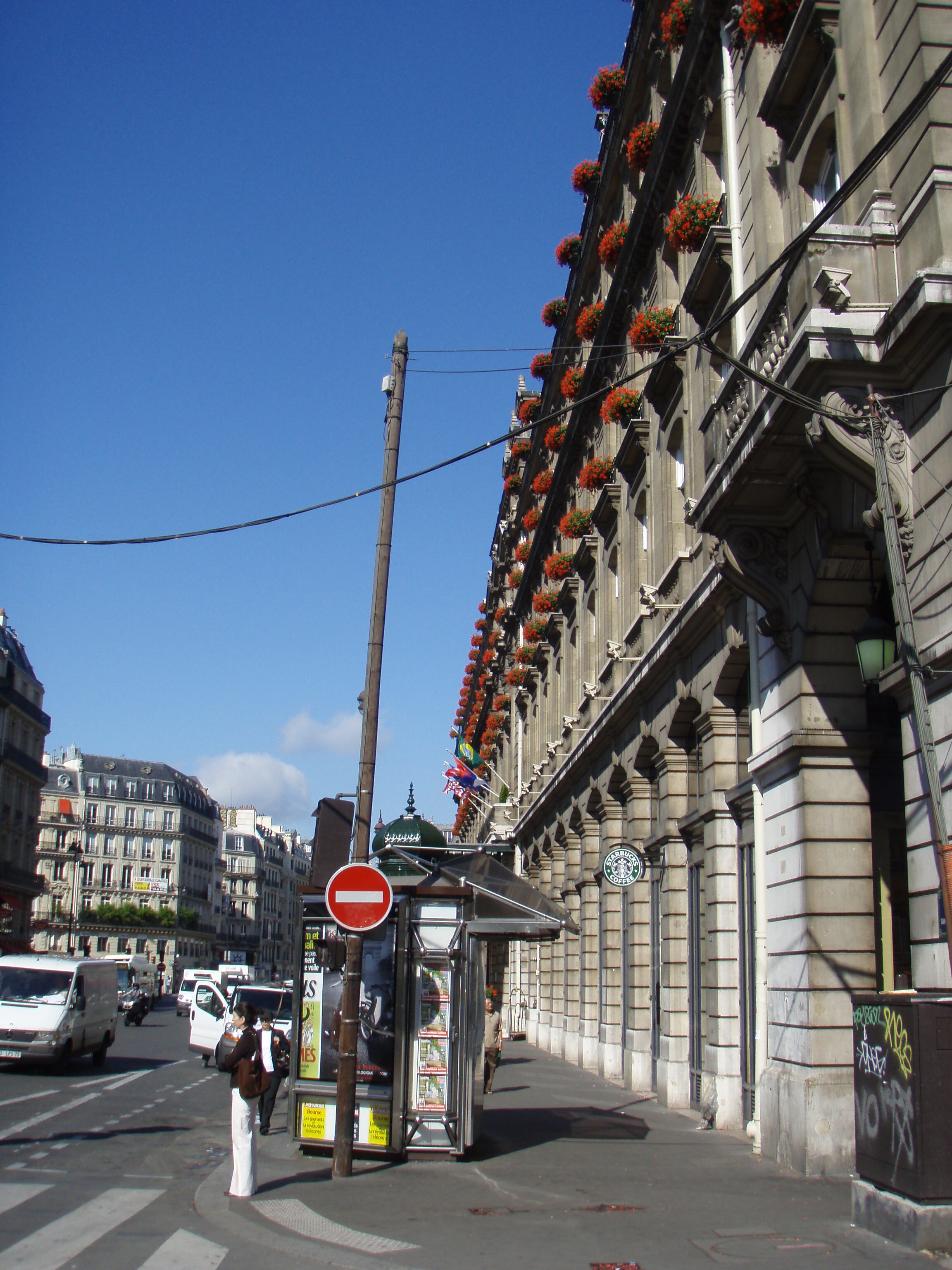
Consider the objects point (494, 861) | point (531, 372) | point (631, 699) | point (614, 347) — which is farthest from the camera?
point (531, 372)

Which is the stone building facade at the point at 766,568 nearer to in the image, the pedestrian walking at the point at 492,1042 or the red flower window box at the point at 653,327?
the red flower window box at the point at 653,327

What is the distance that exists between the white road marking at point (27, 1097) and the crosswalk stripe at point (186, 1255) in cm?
1021

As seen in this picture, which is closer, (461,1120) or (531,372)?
(461,1120)

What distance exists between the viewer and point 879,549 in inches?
431

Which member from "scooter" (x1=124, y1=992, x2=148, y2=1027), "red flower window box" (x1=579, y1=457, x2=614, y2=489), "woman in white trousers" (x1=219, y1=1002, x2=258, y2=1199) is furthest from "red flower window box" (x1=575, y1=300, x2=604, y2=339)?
"scooter" (x1=124, y1=992, x2=148, y2=1027)

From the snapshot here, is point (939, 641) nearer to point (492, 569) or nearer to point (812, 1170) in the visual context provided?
point (812, 1170)

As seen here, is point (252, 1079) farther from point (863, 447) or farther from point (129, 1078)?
point (129, 1078)

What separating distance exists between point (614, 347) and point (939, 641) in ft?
60.2

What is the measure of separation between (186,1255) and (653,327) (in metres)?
15.2

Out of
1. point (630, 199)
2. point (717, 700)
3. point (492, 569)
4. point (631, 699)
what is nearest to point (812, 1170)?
point (717, 700)

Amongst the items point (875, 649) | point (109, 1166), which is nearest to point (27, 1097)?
point (109, 1166)

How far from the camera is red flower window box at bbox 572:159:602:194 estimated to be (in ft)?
92.0

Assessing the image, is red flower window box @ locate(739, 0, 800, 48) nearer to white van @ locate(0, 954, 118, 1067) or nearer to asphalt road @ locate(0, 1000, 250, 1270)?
asphalt road @ locate(0, 1000, 250, 1270)

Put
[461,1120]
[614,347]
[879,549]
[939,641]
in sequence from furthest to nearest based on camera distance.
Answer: [614,347] → [461,1120] → [879,549] → [939,641]
